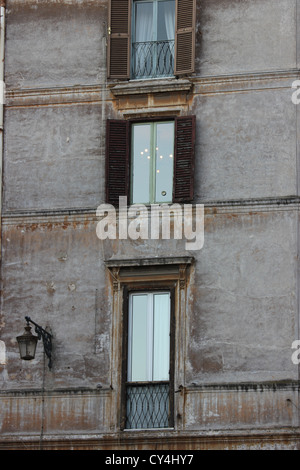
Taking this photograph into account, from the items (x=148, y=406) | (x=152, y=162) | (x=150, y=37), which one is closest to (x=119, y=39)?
(x=150, y=37)

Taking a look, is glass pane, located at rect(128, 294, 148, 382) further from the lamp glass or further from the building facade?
the lamp glass

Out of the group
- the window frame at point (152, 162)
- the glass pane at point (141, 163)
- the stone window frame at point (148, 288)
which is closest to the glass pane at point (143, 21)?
the window frame at point (152, 162)

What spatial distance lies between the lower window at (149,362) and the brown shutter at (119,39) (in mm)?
4387

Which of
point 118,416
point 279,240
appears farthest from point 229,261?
point 118,416

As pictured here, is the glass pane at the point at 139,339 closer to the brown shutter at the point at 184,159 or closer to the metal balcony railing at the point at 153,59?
the brown shutter at the point at 184,159

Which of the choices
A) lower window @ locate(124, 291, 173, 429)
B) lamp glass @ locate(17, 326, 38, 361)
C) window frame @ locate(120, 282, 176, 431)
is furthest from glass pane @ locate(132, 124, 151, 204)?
lamp glass @ locate(17, 326, 38, 361)

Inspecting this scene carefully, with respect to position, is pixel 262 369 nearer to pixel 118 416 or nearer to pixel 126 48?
pixel 118 416

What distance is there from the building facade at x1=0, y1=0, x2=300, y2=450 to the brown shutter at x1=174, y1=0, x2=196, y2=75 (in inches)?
1.4

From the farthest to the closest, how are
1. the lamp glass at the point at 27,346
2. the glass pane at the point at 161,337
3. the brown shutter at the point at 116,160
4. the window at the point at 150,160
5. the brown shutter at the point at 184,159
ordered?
the brown shutter at the point at 116,160 → the window at the point at 150,160 → the brown shutter at the point at 184,159 → the glass pane at the point at 161,337 → the lamp glass at the point at 27,346

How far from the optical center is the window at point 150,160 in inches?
1300

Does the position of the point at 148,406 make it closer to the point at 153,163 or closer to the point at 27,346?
the point at 27,346

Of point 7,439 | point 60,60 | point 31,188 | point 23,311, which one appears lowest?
point 7,439

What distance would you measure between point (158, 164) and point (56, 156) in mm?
1997

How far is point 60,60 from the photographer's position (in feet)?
112
